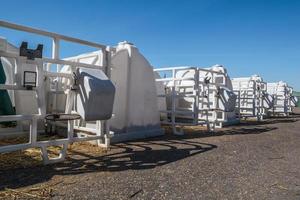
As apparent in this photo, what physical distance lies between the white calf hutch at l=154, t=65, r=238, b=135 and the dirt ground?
319 cm

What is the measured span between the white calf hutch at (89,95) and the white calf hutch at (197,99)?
55.7 inches

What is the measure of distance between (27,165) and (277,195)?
3639mm

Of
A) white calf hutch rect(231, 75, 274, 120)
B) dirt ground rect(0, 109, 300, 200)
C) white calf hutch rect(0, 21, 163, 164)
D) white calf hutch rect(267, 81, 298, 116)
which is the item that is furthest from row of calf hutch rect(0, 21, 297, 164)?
white calf hutch rect(267, 81, 298, 116)

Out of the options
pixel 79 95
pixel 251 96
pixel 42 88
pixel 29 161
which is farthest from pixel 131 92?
pixel 251 96

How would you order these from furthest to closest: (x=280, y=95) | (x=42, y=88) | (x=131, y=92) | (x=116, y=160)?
(x=280, y=95)
(x=131, y=92)
(x=116, y=160)
(x=42, y=88)

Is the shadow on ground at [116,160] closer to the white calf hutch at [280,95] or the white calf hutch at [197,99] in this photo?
the white calf hutch at [197,99]

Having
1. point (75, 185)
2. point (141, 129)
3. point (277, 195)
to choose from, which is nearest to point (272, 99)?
point (141, 129)

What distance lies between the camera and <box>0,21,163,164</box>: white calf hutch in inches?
189

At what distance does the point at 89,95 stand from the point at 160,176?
5.83ft

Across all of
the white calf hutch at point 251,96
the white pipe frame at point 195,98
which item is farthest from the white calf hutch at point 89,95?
the white calf hutch at point 251,96

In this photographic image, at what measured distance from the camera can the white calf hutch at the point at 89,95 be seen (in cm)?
479

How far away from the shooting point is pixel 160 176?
13.4 ft

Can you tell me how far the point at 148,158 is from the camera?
5219 mm

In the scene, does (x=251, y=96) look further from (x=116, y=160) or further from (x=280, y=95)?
(x=116, y=160)
